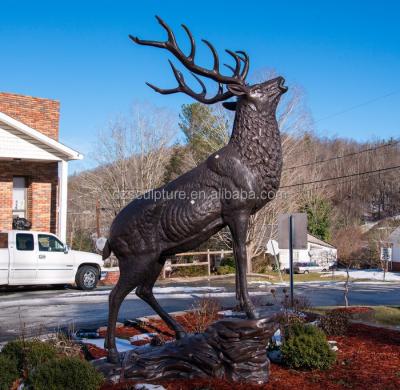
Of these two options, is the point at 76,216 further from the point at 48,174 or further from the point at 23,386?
the point at 23,386

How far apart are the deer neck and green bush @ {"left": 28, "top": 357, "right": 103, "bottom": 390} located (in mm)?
2462

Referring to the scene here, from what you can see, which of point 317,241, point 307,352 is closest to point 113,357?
point 307,352

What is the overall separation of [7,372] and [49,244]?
37.1 ft

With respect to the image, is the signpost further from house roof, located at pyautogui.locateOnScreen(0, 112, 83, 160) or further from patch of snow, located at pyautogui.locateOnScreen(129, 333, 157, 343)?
house roof, located at pyautogui.locateOnScreen(0, 112, 83, 160)

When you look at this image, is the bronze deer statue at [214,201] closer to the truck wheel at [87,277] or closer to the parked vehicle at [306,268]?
the truck wheel at [87,277]

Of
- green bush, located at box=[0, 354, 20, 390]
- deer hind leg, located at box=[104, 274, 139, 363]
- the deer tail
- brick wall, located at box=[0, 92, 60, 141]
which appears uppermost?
brick wall, located at box=[0, 92, 60, 141]

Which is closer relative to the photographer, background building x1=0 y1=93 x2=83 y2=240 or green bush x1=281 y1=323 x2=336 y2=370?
green bush x1=281 y1=323 x2=336 y2=370

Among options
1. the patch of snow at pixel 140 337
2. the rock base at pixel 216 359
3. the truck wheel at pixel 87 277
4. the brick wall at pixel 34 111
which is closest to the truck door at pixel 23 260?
the truck wheel at pixel 87 277

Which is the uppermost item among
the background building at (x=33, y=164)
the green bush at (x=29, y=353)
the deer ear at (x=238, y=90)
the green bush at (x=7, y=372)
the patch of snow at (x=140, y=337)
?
the background building at (x=33, y=164)

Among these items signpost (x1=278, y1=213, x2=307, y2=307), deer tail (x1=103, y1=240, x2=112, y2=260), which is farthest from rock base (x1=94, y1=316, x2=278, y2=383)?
signpost (x1=278, y1=213, x2=307, y2=307)

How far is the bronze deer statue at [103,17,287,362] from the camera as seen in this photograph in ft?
16.3

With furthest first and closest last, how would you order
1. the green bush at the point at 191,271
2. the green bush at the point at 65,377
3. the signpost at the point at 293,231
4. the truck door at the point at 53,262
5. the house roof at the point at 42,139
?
the green bush at the point at 191,271, the house roof at the point at 42,139, the truck door at the point at 53,262, the signpost at the point at 293,231, the green bush at the point at 65,377

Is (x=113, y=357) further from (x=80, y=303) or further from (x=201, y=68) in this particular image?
(x=80, y=303)

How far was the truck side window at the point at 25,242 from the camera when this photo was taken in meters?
15.1
